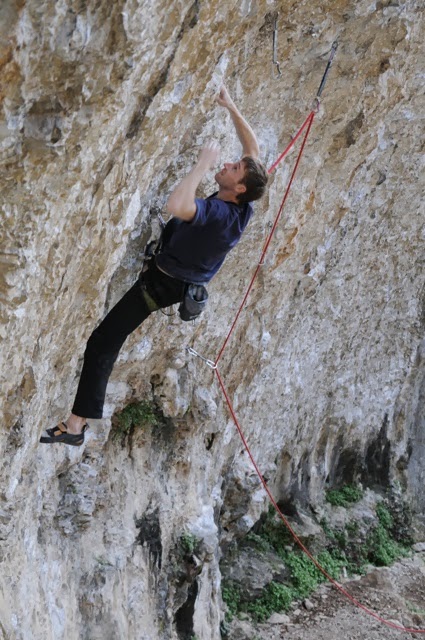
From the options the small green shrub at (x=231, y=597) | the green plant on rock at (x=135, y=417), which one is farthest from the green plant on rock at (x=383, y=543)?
the green plant on rock at (x=135, y=417)

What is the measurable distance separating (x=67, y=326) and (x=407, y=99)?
4.55 m

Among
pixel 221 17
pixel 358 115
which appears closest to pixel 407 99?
pixel 358 115

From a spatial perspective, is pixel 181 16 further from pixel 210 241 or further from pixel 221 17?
pixel 210 241

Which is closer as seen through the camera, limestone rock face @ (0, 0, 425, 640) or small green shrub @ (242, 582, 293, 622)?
limestone rock face @ (0, 0, 425, 640)

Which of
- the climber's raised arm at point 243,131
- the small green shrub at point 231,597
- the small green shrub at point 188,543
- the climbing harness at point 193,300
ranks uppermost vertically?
the climber's raised arm at point 243,131

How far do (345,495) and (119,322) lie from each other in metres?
9.73

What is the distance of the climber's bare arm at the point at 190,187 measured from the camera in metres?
3.74

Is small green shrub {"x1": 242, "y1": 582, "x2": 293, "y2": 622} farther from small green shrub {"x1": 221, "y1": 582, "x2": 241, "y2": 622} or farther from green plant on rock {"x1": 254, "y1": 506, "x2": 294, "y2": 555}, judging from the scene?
green plant on rock {"x1": 254, "y1": 506, "x2": 294, "y2": 555}

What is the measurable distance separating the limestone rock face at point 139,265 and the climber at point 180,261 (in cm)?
22

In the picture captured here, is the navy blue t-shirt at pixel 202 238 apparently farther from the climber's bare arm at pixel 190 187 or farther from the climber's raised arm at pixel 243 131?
the climber's raised arm at pixel 243 131

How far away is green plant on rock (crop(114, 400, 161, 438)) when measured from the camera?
686 cm

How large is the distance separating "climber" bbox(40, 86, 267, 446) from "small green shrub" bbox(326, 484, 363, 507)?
361 inches

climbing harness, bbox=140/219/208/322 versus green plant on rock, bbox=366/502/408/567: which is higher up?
green plant on rock, bbox=366/502/408/567

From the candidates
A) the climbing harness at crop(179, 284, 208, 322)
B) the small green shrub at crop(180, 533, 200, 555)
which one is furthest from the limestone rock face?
the climbing harness at crop(179, 284, 208, 322)
